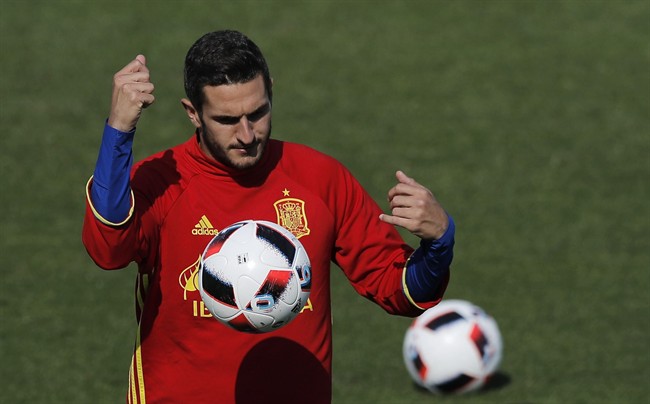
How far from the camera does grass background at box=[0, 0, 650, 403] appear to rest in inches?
546

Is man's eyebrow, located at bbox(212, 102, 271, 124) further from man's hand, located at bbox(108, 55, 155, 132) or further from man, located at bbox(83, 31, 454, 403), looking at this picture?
man's hand, located at bbox(108, 55, 155, 132)

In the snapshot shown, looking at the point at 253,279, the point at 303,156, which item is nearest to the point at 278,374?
the point at 253,279

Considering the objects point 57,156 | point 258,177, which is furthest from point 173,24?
point 258,177

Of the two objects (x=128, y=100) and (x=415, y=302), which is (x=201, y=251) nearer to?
(x=128, y=100)

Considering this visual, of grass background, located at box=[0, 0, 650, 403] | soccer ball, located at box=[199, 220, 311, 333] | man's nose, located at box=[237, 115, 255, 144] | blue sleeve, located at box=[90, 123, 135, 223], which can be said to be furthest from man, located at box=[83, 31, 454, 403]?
grass background, located at box=[0, 0, 650, 403]

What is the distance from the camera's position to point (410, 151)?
19.0m

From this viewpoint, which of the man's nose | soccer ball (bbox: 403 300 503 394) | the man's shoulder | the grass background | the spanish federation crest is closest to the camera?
the man's nose

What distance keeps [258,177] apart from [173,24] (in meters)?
14.7

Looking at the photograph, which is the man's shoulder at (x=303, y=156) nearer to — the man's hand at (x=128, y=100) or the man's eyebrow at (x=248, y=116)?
the man's eyebrow at (x=248, y=116)

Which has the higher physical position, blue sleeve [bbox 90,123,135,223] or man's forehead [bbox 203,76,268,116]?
man's forehead [bbox 203,76,268,116]

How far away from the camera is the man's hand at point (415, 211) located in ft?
24.3

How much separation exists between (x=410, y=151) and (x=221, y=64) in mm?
11553

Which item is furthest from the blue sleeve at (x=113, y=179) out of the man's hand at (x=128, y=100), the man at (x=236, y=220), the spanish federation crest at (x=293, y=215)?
the spanish federation crest at (x=293, y=215)

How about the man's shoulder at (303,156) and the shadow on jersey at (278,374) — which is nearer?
the shadow on jersey at (278,374)
